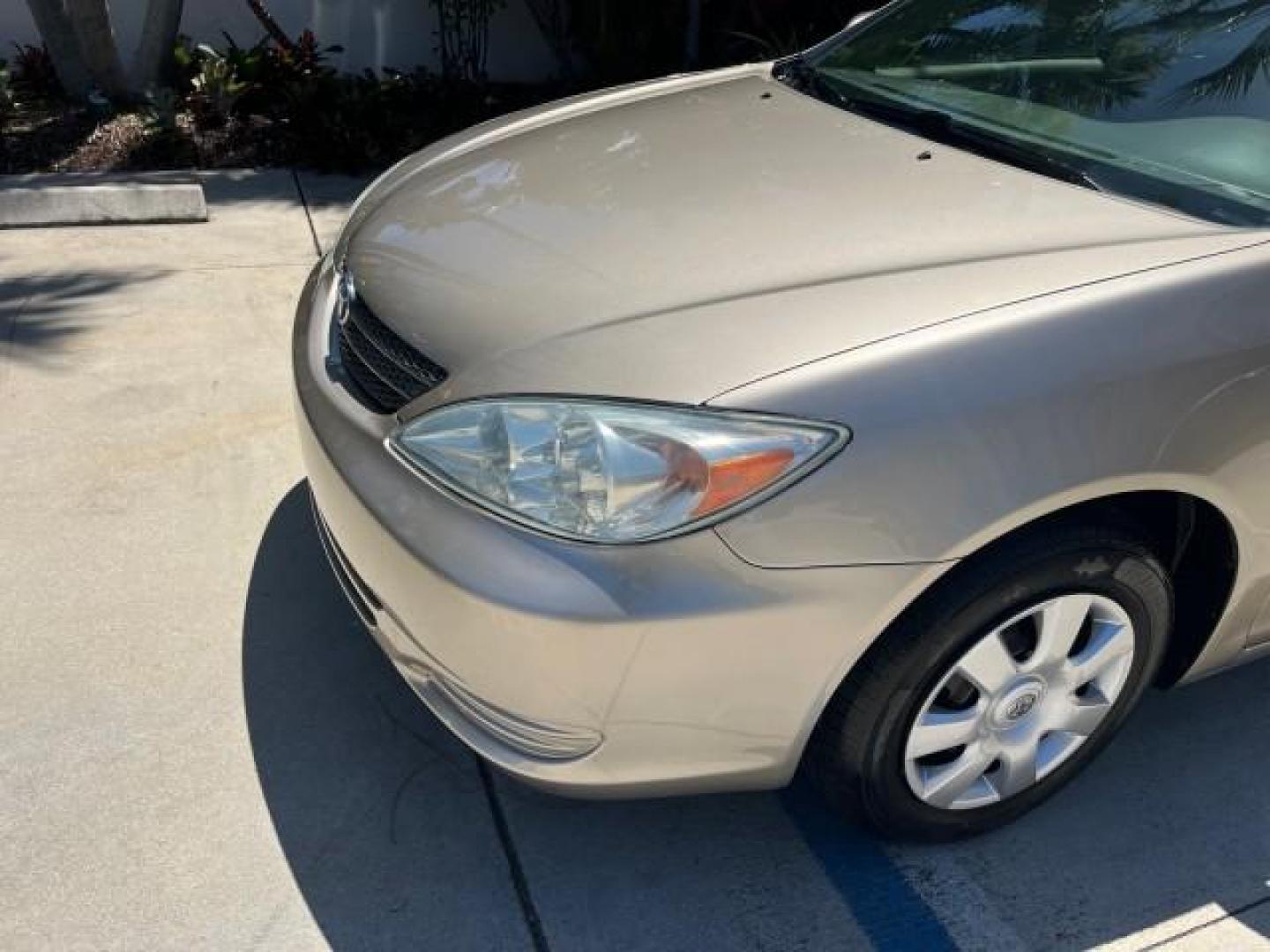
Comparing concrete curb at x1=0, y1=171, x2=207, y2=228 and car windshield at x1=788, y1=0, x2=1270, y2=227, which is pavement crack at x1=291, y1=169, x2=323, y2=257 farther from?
car windshield at x1=788, y1=0, x2=1270, y2=227

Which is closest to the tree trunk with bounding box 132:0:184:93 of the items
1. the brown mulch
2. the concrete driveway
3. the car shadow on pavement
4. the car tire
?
the brown mulch

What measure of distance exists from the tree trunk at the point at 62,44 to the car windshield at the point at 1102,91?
4.34 m

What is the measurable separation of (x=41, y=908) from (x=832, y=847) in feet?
4.65

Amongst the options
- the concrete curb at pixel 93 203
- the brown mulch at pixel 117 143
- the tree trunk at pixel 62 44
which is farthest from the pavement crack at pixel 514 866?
the tree trunk at pixel 62 44

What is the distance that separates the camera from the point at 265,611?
9.20 feet

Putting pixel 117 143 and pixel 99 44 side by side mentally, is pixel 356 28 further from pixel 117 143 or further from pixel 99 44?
pixel 117 143

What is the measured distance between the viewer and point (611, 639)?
5.72 ft

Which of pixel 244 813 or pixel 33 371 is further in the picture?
pixel 33 371

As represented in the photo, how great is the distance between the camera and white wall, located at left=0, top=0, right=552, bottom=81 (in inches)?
263

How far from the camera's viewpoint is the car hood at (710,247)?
1.90 m

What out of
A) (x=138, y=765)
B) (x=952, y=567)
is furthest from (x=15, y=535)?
(x=952, y=567)

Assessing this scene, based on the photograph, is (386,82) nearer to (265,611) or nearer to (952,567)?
(265,611)

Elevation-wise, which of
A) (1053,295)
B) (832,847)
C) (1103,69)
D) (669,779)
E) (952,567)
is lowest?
(832,847)

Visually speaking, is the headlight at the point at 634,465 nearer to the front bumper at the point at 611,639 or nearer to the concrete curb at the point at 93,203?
the front bumper at the point at 611,639
